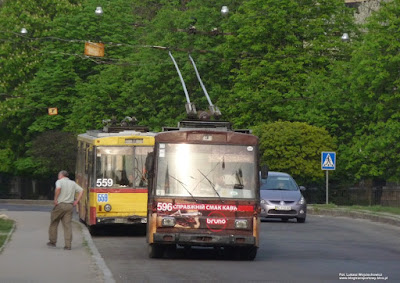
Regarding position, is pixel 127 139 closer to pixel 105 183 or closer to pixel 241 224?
pixel 105 183

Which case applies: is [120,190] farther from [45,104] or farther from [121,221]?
[45,104]

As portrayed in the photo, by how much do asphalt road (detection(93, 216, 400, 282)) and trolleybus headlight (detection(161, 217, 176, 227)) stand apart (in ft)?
2.14

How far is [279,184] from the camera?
39875 millimetres

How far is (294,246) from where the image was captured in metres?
25.8

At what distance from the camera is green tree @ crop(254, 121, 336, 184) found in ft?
193

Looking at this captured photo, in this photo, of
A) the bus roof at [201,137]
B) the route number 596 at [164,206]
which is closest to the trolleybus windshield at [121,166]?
the bus roof at [201,137]

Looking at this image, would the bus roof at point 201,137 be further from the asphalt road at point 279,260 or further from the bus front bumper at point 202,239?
the asphalt road at point 279,260

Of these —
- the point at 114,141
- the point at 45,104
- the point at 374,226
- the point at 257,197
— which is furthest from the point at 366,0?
the point at 257,197

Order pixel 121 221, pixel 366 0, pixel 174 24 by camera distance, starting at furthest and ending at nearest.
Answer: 1. pixel 366 0
2. pixel 174 24
3. pixel 121 221

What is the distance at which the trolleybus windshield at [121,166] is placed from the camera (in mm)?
30734

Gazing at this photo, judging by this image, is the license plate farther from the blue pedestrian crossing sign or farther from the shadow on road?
the blue pedestrian crossing sign

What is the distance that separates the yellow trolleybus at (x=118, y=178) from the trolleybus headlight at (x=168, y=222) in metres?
8.71

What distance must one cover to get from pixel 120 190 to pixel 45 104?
49.1 meters

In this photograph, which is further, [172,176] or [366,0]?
[366,0]
